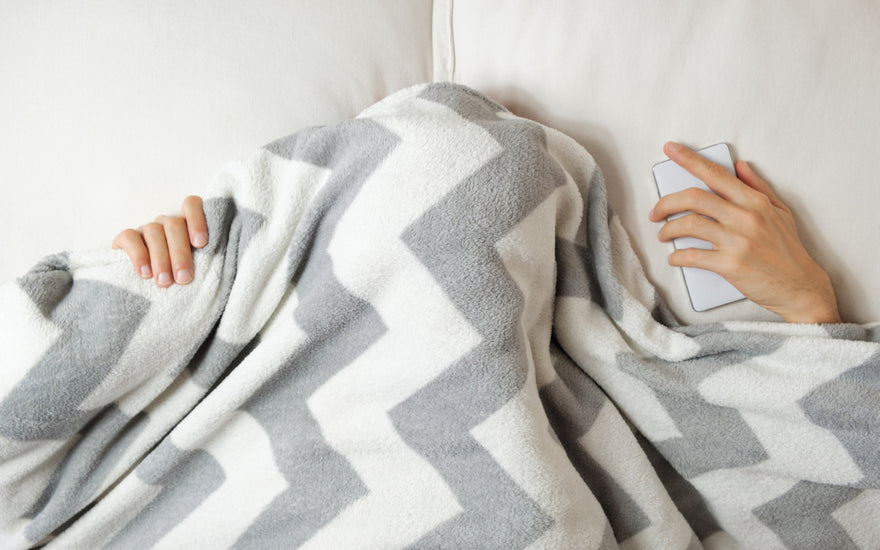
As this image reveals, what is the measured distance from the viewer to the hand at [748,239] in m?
0.62

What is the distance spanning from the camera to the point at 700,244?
2.17 ft

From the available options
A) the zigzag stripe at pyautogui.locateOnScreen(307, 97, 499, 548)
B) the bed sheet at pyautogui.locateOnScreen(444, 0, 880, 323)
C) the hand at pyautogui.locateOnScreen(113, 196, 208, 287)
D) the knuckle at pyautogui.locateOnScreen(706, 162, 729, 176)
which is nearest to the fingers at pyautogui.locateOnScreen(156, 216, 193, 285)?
the hand at pyautogui.locateOnScreen(113, 196, 208, 287)

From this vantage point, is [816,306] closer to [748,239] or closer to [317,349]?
[748,239]

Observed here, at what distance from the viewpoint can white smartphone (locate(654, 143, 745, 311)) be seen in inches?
25.9

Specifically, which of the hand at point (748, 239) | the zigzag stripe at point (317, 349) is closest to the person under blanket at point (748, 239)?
the hand at point (748, 239)

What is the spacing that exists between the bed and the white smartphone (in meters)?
0.02

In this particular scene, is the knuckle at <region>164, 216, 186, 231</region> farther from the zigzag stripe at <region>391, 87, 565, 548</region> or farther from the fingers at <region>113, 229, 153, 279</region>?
the zigzag stripe at <region>391, 87, 565, 548</region>

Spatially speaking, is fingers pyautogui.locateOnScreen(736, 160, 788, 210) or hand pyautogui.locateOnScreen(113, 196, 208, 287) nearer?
hand pyautogui.locateOnScreen(113, 196, 208, 287)

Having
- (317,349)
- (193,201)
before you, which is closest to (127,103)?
(193,201)

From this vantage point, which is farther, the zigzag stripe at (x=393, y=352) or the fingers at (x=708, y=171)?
the fingers at (x=708, y=171)

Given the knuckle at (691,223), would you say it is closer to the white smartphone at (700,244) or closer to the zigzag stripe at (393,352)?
the white smartphone at (700,244)

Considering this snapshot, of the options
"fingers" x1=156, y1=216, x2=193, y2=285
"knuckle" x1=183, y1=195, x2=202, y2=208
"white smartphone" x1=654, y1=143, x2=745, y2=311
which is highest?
"knuckle" x1=183, y1=195, x2=202, y2=208

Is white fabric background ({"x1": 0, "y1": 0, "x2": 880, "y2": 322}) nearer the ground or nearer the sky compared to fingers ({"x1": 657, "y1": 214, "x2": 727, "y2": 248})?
nearer the sky

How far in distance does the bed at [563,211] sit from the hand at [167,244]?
2 centimetres
